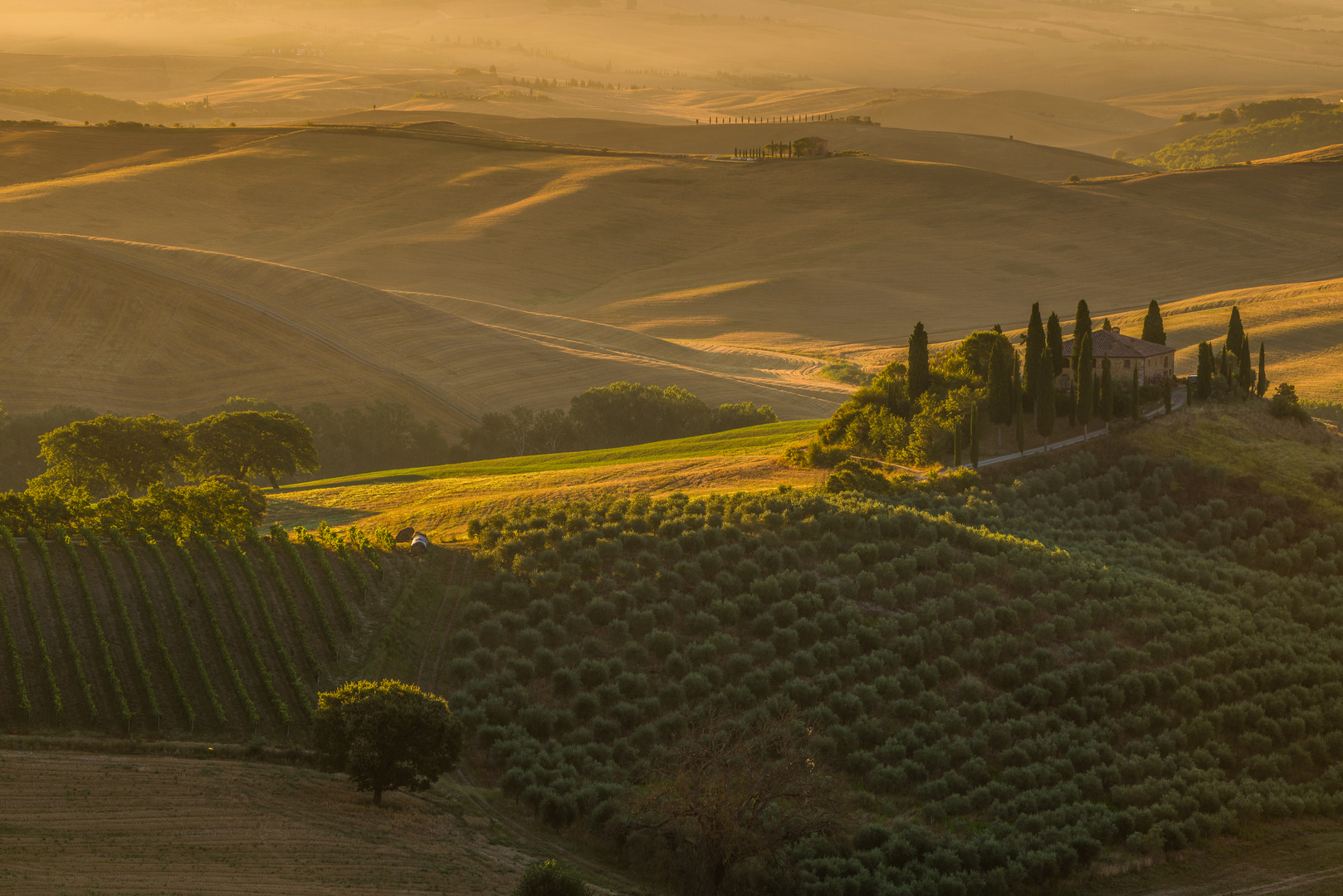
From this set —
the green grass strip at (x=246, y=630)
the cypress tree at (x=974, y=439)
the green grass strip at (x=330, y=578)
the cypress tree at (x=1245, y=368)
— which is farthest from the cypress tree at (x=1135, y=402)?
the green grass strip at (x=246, y=630)

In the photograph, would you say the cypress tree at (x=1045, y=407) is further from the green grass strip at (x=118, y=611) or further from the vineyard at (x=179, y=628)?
the green grass strip at (x=118, y=611)

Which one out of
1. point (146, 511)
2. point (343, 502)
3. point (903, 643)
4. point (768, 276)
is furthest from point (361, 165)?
point (903, 643)

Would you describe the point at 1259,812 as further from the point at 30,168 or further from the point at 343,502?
the point at 30,168

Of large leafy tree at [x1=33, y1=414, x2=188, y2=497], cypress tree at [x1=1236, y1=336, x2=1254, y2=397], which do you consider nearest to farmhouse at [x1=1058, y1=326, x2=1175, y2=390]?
cypress tree at [x1=1236, y1=336, x2=1254, y2=397]

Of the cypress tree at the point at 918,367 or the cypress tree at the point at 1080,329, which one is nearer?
the cypress tree at the point at 918,367

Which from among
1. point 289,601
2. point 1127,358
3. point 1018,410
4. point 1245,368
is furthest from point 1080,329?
point 289,601

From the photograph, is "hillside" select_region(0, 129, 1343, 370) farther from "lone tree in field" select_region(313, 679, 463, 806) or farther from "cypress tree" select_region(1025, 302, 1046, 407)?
"lone tree in field" select_region(313, 679, 463, 806)

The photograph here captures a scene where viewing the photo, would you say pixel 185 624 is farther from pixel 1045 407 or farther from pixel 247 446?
pixel 1045 407
